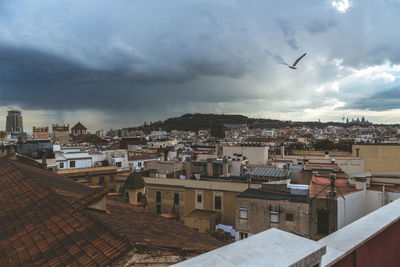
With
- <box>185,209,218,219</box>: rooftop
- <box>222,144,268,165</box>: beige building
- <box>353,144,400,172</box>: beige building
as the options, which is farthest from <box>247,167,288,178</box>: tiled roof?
<box>353,144,400,172</box>: beige building

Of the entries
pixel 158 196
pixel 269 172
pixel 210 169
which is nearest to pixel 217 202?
pixel 210 169

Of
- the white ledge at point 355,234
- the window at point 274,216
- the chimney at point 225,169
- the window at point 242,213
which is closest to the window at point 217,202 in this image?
the chimney at point 225,169

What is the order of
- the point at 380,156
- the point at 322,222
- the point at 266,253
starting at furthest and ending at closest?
the point at 380,156 < the point at 322,222 < the point at 266,253

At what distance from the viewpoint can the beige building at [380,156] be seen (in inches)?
1267

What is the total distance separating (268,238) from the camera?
1.78m

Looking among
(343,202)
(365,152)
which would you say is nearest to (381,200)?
(343,202)

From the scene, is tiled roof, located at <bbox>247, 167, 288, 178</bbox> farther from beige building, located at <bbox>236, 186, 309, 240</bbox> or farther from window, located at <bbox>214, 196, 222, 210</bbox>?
beige building, located at <bbox>236, 186, 309, 240</bbox>

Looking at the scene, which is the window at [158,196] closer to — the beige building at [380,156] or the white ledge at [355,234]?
the beige building at [380,156]

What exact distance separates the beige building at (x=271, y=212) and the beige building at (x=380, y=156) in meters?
21.8

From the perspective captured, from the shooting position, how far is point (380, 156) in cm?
3359

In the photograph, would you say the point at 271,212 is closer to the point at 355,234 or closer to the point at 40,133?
the point at 355,234

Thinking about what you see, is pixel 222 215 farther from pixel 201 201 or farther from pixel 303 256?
pixel 303 256

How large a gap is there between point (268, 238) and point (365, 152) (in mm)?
38575

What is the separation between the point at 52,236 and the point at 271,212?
14338mm
